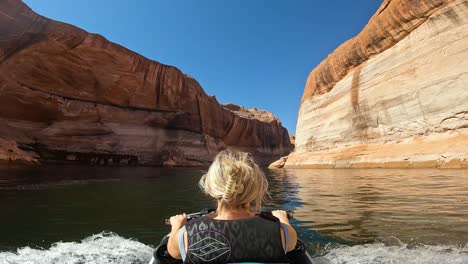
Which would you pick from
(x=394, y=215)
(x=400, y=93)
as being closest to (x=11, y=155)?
(x=394, y=215)

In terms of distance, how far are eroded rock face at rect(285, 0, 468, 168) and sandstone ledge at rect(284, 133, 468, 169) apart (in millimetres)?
63

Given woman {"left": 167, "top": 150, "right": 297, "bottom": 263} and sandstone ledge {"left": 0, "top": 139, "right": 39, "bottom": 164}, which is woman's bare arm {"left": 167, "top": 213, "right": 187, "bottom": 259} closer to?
woman {"left": 167, "top": 150, "right": 297, "bottom": 263}

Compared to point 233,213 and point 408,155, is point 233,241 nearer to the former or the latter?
point 233,213

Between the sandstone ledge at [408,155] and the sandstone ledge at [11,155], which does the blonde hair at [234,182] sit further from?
the sandstone ledge at [11,155]

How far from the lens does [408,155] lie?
19.7 m

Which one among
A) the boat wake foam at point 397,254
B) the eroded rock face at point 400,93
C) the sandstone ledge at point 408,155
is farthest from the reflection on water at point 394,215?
the eroded rock face at point 400,93

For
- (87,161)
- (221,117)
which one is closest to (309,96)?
(221,117)

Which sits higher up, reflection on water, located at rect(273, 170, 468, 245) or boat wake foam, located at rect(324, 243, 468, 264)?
reflection on water, located at rect(273, 170, 468, 245)

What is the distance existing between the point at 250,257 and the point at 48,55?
126 ft

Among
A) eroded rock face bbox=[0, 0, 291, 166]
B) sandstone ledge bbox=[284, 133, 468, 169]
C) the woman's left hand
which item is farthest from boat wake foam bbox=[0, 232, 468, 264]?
eroded rock face bbox=[0, 0, 291, 166]

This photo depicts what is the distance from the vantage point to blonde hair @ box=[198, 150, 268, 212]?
6.19ft

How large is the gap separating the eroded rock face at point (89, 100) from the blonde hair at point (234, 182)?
3745cm

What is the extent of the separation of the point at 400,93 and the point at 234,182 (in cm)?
2569

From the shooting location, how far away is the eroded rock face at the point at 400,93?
18859 mm
